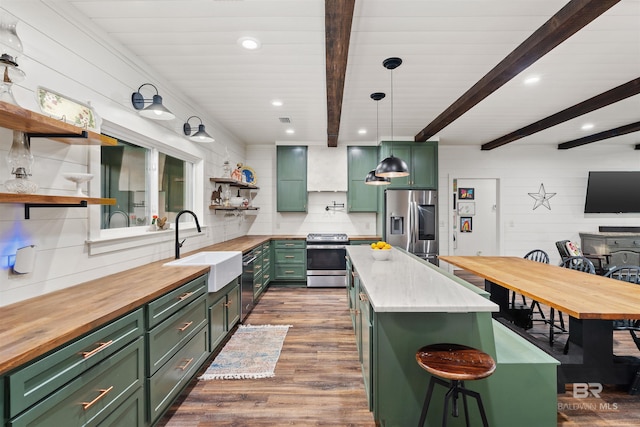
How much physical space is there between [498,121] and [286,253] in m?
3.87

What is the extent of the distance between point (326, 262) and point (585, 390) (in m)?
3.35

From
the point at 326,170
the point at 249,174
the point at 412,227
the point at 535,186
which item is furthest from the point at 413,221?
the point at 249,174

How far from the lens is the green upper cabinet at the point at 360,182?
17.5ft

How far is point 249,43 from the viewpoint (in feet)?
7.19

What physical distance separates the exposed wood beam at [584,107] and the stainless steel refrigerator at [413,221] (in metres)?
1.63

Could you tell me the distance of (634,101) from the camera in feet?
11.1

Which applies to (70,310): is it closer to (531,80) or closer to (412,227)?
(531,80)

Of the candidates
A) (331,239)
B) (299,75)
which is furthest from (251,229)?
(299,75)

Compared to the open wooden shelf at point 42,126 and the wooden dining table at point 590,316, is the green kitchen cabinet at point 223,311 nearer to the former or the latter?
the open wooden shelf at point 42,126

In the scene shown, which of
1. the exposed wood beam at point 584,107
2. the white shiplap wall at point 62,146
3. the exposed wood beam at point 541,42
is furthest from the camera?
the exposed wood beam at point 584,107

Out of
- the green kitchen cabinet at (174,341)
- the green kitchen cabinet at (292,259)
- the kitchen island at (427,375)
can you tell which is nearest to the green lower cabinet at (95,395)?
the green kitchen cabinet at (174,341)

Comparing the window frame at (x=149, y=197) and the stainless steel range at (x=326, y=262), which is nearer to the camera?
the window frame at (x=149, y=197)

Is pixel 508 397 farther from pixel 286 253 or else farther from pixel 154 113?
pixel 286 253

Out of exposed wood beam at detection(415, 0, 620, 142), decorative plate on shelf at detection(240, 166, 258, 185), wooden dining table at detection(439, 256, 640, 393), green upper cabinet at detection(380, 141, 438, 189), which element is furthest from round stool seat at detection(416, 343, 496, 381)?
decorative plate on shelf at detection(240, 166, 258, 185)
